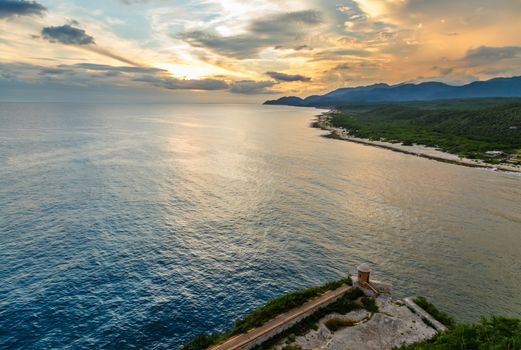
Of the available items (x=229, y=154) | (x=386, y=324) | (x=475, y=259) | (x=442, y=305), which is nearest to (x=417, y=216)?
(x=475, y=259)

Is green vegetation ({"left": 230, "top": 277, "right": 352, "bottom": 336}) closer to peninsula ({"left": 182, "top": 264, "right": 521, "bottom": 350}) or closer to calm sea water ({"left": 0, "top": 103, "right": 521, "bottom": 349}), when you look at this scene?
peninsula ({"left": 182, "top": 264, "right": 521, "bottom": 350})

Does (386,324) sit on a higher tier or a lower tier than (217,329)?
higher

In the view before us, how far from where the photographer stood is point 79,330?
2872 centimetres

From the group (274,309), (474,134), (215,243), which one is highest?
(474,134)

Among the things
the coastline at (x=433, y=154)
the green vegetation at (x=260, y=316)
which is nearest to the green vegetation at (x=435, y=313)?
the green vegetation at (x=260, y=316)

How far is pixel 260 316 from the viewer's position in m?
28.1

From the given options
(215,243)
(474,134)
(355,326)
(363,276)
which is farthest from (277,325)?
(474,134)

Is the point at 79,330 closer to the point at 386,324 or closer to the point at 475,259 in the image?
the point at 386,324

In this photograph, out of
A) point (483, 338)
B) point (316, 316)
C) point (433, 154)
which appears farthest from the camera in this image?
point (433, 154)

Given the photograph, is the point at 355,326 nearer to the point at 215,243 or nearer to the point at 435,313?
the point at 435,313

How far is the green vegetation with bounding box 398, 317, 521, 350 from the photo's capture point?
20.2 m

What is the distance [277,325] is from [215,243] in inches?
857

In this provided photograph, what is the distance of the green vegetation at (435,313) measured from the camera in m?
28.5

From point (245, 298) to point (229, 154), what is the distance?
93.2m
